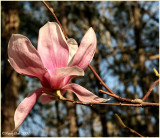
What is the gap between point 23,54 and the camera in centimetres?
46

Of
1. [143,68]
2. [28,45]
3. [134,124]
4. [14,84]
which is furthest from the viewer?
[134,124]

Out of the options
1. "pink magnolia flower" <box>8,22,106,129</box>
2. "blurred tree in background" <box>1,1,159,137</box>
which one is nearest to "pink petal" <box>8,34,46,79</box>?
"pink magnolia flower" <box>8,22,106,129</box>

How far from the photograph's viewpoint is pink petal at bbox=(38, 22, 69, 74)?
1.58ft

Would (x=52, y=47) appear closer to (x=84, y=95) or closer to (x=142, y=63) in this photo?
(x=84, y=95)

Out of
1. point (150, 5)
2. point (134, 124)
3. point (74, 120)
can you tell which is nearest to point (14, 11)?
point (74, 120)

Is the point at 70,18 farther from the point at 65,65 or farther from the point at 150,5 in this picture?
the point at 65,65

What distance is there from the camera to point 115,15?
502 cm

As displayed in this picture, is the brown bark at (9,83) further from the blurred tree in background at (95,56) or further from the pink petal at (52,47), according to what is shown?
the pink petal at (52,47)

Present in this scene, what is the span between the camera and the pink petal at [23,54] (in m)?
0.46

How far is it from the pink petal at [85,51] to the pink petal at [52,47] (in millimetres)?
29

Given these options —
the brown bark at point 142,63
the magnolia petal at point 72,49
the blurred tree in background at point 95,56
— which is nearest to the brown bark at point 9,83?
the blurred tree in background at point 95,56

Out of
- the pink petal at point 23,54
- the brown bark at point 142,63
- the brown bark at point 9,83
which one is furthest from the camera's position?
the brown bark at point 142,63

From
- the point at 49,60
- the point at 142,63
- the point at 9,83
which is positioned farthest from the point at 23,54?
the point at 142,63

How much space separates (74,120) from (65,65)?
2.62 m
